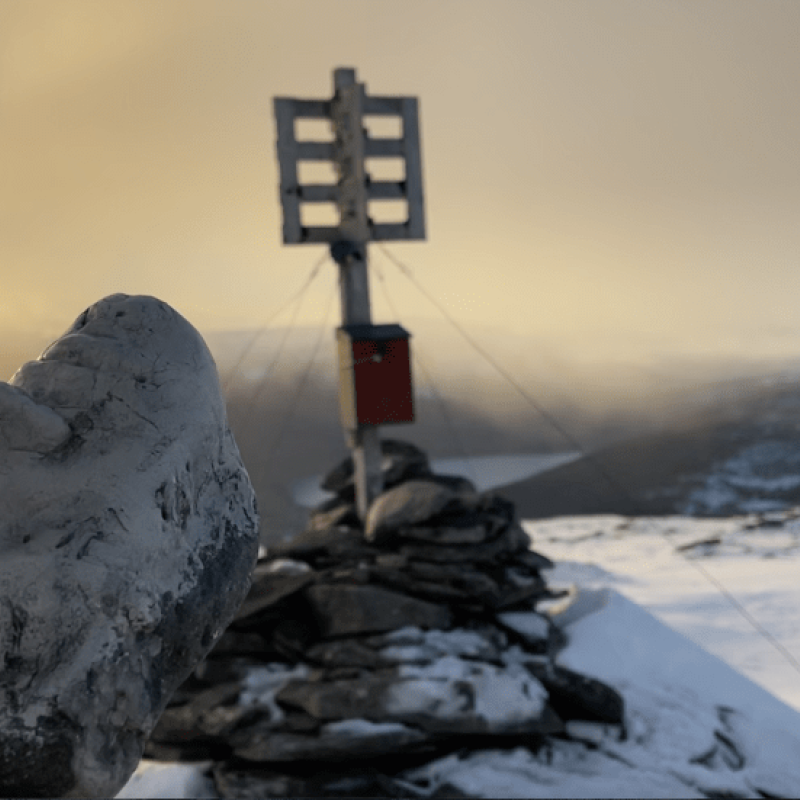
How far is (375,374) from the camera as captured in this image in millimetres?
7320

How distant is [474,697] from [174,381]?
13.7 ft

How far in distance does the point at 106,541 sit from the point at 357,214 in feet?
17.9

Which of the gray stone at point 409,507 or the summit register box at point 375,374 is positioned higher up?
the summit register box at point 375,374

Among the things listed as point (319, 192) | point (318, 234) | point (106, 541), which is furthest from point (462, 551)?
point (106, 541)

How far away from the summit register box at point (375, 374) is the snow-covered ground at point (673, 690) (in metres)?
2.40

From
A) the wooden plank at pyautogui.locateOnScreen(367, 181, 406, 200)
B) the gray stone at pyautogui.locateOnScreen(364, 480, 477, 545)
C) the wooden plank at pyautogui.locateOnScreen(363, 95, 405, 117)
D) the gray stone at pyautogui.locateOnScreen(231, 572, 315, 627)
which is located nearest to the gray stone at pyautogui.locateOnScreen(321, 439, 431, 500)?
the gray stone at pyautogui.locateOnScreen(364, 480, 477, 545)

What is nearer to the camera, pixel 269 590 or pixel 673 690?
pixel 269 590

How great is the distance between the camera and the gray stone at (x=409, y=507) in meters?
7.00

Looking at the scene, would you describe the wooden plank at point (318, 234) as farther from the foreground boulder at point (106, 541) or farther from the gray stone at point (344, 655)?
the foreground boulder at point (106, 541)

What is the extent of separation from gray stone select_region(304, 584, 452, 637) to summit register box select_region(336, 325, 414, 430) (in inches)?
60.4

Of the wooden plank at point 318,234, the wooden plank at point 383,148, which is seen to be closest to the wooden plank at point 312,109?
the wooden plank at point 383,148

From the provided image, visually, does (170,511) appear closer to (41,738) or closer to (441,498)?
(41,738)

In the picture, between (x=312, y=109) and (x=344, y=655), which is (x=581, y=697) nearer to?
(x=344, y=655)

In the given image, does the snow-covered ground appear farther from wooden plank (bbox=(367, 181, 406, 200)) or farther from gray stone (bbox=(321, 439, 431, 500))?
wooden plank (bbox=(367, 181, 406, 200))
